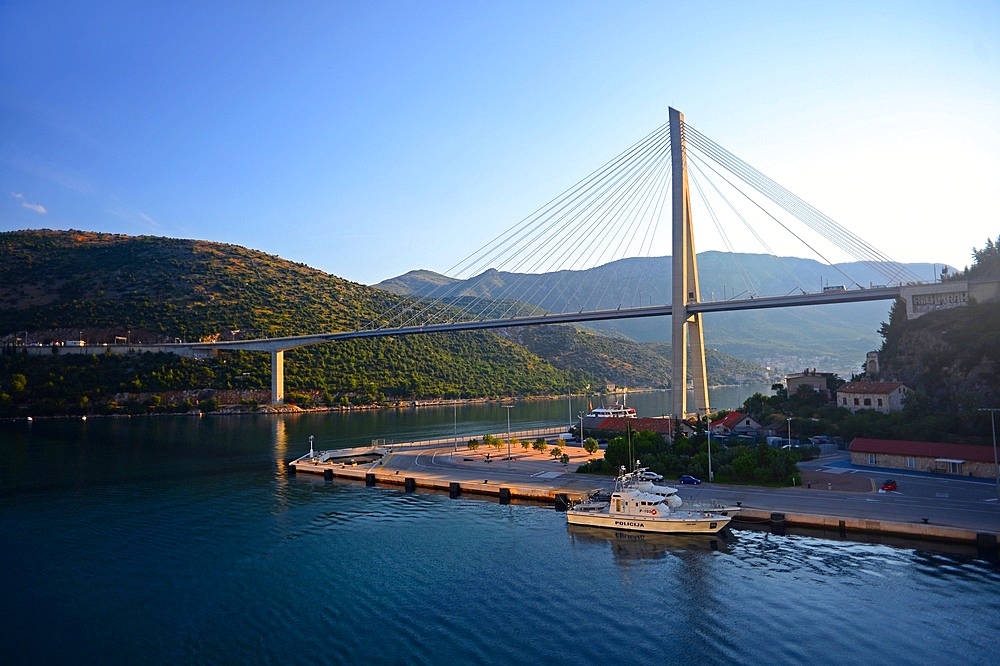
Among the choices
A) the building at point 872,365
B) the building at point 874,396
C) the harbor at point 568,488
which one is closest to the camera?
the harbor at point 568,488

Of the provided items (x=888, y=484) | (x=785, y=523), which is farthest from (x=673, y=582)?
(x=888, y=484)

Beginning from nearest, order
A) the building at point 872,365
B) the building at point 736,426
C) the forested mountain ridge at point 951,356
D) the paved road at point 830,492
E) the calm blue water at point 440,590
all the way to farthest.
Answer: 1. the calm blue water at point 440,590
2. the paved road at point 830,492
3. the forested mountain ridge at point 951,356
4. the building at point 736,426
5. the building at point 872,365

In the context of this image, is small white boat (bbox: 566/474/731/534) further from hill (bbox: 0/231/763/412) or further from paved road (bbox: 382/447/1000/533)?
hill (bbox: 0/231/763/412)

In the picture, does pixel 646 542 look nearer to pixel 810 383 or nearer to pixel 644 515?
pixel 644 515

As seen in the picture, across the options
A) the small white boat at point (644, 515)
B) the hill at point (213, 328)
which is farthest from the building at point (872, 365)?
the hill at point (213, 328)

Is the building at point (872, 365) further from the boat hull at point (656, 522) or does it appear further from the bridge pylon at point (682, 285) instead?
the boat hull at point (656, 522)

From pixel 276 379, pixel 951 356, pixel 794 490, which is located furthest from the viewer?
pixel 276 379

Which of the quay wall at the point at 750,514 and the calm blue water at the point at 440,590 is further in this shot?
the quay wall at the point at 750,514

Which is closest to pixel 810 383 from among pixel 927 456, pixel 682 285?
pixel 682 285

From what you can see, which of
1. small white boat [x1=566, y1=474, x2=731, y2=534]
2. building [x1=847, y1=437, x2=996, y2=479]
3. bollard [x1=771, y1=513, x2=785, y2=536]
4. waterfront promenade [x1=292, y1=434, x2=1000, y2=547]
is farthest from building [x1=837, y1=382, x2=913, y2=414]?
small white boat [x1=566, y1=474, x2=731, y2=534]
